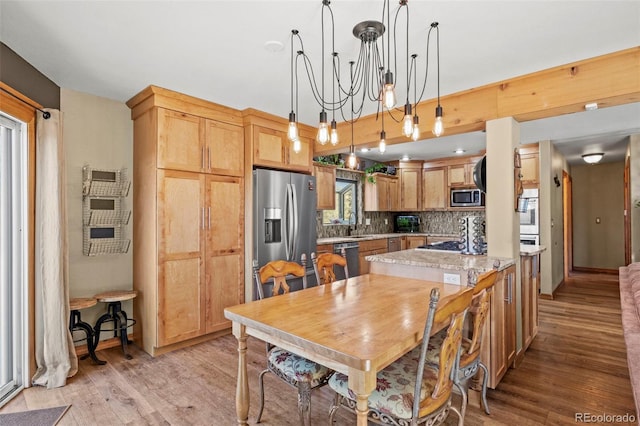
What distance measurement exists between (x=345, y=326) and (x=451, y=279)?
3.92 feet

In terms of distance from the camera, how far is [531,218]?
5.14 metres

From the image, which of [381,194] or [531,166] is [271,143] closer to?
[381,194]

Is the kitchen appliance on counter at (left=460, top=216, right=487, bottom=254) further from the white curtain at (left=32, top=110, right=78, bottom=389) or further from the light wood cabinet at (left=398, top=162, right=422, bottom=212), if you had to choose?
the light wood cabinet at (left=398, top=162, right=422, bottom=212)

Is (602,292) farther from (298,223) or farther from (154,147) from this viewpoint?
(154,147)

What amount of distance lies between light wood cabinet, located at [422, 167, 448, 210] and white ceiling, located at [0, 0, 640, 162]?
3.56 meters

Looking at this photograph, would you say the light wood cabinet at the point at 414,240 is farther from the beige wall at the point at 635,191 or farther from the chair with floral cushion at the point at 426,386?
the chair with floral cushion at the point at 426,386

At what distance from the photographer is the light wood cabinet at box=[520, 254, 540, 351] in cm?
306

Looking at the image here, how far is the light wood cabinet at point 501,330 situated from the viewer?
2.39m

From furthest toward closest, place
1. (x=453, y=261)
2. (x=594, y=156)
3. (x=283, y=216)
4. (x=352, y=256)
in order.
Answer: (x=594, y=156) < (x=352, y=256) < (x=283, y=216) < (x=453, y=261)

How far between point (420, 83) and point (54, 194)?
308 centimetres

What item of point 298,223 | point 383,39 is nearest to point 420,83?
point 383,39

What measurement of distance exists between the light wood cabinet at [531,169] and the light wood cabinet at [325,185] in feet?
9.62

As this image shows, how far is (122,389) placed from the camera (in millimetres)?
2510

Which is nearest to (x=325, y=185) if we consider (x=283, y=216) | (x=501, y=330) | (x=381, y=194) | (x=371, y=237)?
(x=371, y=237)
